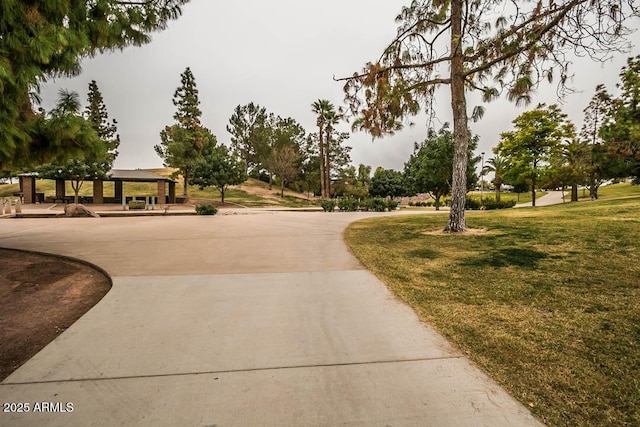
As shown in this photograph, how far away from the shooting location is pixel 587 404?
1962 mm

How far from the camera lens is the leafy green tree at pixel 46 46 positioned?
3926 millimetres

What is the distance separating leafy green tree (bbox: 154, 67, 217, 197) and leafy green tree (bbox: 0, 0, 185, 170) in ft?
90.1

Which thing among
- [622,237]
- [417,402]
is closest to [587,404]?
[417,402]

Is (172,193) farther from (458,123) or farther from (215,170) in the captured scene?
(458,123)

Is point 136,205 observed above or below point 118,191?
below

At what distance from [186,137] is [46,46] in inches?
1258

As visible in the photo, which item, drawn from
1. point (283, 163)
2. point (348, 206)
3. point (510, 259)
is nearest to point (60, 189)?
point (348, 206)

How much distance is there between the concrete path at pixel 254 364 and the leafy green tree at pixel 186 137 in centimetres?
3134

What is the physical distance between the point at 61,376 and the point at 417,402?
8.86 ft

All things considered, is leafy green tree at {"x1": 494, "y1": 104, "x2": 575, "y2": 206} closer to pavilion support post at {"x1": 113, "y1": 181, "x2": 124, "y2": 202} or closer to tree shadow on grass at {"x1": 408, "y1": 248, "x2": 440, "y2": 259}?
tree shadow on grass at {"x1": 408, "y1": 248, "x2": 440, "y2": 259}

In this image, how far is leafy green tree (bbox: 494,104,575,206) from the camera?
25.5 metres

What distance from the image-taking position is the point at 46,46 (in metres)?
4.02

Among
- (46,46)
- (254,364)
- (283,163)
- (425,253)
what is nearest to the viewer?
(254,364)

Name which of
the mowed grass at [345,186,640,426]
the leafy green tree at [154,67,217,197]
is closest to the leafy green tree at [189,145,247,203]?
the leafy green tree at [154,67,217,197]
